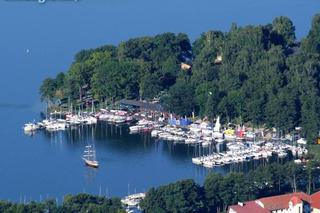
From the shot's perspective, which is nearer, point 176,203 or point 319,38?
point 176,203

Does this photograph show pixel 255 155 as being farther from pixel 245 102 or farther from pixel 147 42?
pixel 147 42

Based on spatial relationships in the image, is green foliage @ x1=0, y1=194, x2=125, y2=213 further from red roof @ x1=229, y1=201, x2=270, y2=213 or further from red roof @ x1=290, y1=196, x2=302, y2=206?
red roof @ x1=290, y1=196, x2=302, y2=206

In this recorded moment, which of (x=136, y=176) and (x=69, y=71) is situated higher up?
(x=69, y=71)

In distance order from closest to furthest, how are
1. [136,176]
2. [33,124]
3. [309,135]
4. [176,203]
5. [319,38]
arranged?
[176,203]
[136,176]
[309,135]
[33,124]
[319,38]

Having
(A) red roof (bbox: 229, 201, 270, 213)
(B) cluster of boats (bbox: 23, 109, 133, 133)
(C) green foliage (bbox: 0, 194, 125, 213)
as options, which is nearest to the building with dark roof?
(A) red roof (bbox: 229, 201, 270, 213)

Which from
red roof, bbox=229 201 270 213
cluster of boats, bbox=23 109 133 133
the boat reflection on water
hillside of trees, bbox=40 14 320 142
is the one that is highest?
hillside of trees, bbox=40 14 320 142

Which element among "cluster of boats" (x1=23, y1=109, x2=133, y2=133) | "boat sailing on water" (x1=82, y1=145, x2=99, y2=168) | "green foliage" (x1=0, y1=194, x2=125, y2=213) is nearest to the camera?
"green foliage" (x1=0, y1=194, x2=125, y2=213)

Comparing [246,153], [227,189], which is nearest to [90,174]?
[246,153]

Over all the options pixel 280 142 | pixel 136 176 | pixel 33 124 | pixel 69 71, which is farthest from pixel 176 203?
pixel 69 71
